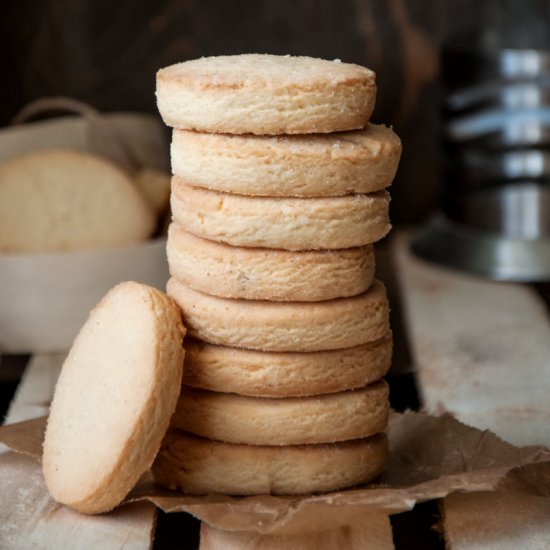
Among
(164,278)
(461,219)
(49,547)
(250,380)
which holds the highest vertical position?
(250,380)

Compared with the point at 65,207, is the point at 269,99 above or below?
above

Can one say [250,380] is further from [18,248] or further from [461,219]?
[461,219]

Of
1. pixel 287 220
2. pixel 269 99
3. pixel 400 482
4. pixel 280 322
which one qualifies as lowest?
pixel 400 482

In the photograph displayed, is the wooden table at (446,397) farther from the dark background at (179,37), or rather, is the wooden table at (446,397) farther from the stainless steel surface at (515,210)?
the dark background at (179,37)

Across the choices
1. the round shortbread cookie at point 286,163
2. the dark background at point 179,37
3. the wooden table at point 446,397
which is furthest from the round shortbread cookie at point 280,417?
the dark background at point 179,37

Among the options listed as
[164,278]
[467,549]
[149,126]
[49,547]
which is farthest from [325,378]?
[149,126]

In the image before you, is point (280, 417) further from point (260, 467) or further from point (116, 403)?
point (116, 403)

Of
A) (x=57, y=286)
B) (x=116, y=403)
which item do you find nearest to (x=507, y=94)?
(x=57, y=286)
